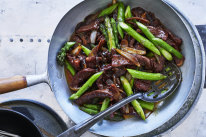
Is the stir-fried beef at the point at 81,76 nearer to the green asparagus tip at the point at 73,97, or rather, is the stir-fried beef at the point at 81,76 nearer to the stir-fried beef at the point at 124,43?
the green asparagus tip at the point at 73,97

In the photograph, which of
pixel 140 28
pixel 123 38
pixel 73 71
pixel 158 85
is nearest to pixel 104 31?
pixel 123 38

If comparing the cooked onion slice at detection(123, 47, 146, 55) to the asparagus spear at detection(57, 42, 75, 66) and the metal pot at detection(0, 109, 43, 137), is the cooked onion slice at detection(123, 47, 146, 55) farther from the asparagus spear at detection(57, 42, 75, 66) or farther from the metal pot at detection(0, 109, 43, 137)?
the metal pot at detection(0, 109, 43, 137)

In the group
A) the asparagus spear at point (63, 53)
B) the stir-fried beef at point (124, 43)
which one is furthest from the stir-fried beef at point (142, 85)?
the asparagus spear at point (63, 53)

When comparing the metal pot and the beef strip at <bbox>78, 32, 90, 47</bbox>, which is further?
the beef strip at <bbox>78, 32, 90, 47</bbox>

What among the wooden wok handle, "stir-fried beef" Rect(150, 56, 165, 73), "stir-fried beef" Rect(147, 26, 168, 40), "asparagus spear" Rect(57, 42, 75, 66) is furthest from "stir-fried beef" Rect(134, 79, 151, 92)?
the wooden wok handle

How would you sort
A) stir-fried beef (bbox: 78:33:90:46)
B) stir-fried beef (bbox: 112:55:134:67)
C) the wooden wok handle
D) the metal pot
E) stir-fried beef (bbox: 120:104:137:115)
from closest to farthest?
the metal pot
the wooden wok handle
stir-fried beef (bbox: 112:55:134:67)
stir-fried beef (bbox: 120:104:137:115)
stir-fried beef (bbox: 78:33:90:46)

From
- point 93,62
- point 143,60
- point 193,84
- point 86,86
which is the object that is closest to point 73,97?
point 86,86

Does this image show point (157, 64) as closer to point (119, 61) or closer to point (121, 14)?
point (119, 61)
